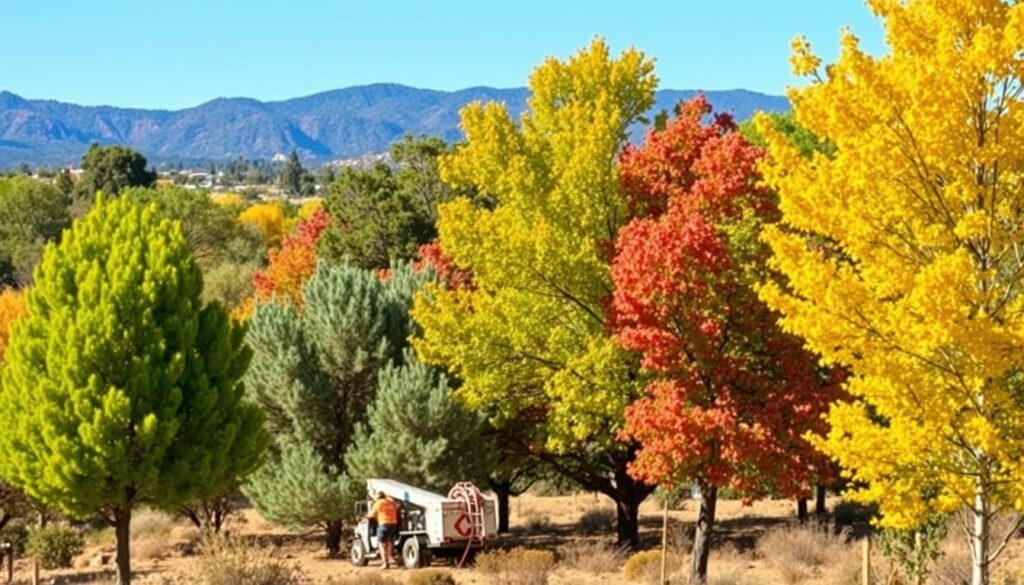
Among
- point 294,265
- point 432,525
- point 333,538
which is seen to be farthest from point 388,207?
point 432,525

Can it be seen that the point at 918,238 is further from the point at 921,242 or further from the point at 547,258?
the point at 547,258

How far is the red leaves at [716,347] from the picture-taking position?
1734cm

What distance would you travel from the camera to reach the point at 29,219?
86312 millimetres

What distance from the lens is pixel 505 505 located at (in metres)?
30.9

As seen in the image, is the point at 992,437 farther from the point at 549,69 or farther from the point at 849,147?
the point at 549,69

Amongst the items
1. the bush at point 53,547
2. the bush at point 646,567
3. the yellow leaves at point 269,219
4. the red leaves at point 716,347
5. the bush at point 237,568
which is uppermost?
the yellow leaves at point 269,219

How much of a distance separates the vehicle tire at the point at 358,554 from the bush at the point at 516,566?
2.69 metres

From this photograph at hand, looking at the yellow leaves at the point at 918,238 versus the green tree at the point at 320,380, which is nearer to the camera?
the yellow leaves at the point at 918,238

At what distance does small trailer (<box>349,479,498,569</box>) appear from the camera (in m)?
22.0

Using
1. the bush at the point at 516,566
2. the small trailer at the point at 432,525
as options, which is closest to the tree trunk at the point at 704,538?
the bush at the point at 516,566

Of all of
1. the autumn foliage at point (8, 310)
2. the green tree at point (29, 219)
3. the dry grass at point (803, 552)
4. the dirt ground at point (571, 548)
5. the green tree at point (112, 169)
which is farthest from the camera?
the green tree at point (112, 169)

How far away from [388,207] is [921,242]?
38.3 metres

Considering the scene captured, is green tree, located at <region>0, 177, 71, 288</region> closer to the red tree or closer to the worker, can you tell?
the worker

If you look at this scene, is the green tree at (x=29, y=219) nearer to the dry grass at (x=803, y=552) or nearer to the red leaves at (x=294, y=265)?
the red leaves at (x=294, y=265)
